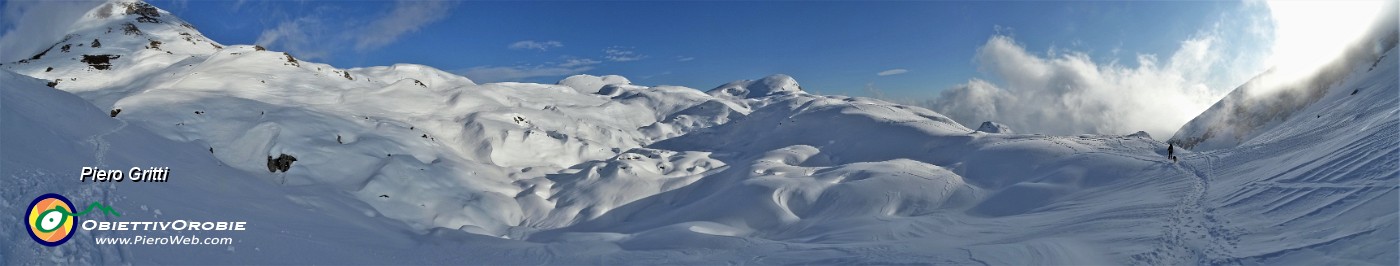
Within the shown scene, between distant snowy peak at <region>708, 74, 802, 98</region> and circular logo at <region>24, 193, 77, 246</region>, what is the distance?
14779 centimetres

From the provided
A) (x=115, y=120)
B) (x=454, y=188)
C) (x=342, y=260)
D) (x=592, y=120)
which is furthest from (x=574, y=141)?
(x=342, y=260)

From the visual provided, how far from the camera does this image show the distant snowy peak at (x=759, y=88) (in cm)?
16650

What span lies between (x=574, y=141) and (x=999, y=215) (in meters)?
48.5

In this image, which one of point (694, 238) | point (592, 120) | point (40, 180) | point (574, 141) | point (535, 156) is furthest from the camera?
point (592, 120)

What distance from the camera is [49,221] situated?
14289mm

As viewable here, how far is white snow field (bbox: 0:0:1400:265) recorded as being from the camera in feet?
58.5

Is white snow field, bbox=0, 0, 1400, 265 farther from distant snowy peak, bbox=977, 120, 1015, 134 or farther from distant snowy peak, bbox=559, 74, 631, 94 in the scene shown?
distant snowy peak, bbox=559, 74, 631, 94

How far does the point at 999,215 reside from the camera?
29812mm

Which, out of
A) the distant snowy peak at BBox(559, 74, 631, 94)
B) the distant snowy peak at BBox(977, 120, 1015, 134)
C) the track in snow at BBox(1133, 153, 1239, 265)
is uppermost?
the distant snowy peak at BBox(559, 74, 631, 94)

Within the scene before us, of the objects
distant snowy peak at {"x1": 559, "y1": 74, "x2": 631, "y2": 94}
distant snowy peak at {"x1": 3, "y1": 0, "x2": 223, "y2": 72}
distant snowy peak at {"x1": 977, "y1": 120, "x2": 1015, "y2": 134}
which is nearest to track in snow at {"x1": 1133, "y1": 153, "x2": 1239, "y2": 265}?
distant snowy peak at {"x1": 977, "y1": 120, "x2": 1015, "y2": 134}

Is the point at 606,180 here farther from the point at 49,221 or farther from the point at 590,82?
the point at 590,82

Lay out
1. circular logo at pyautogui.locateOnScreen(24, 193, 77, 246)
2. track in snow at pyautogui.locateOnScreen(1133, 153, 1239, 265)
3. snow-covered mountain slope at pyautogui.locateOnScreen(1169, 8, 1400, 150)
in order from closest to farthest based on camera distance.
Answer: circular logo at pyautogui.locateOnScreen(24, 193, 77, 246) < track in snow at pyautogui.locateOnScreen(1133, 153, 1239, 265) < snow-covered mountain slope at pyautogui.locateOnScreen(1169, 8, 1400, 150)

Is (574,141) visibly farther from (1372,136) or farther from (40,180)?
(1372,136)

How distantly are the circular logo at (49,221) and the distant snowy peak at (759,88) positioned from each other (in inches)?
5818
